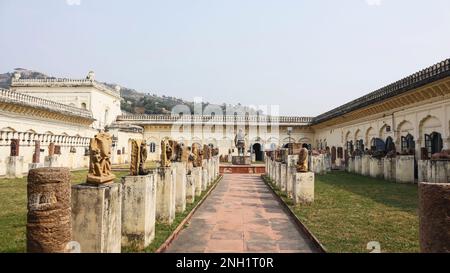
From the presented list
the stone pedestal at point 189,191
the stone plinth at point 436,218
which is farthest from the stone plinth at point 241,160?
the stone plinth at point 436,218

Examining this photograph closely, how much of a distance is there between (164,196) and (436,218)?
4675 mm

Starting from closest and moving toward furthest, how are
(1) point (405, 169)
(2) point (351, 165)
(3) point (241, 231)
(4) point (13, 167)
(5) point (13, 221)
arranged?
(3) point (241, 231) → (5) point (13, 221) → (1) point (405, 169) → (4) point (13, 167) → (2) point (351, 165)

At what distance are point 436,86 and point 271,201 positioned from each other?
9358mm

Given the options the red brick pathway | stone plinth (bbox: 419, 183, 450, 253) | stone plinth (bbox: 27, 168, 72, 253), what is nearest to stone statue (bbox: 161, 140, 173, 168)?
the red brick pathway

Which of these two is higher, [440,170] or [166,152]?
[166,152]

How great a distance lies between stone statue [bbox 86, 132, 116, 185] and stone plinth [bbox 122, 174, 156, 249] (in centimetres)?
97

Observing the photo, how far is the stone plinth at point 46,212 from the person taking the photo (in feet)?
10.2

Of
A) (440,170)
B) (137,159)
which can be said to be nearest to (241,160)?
(440,170)

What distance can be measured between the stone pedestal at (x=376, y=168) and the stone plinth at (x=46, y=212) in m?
16.1

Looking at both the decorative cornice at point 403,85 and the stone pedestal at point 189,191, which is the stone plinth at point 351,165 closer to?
the decorative cornice at point 403,85

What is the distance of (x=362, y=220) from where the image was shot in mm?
6852

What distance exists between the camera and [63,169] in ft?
10.7

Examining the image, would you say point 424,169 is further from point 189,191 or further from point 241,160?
point 241,160
